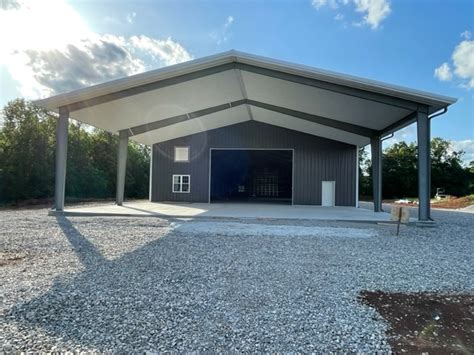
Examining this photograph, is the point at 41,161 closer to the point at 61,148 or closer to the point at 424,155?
the point at 61,148

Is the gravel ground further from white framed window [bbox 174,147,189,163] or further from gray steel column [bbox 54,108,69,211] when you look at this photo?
white framed window [bbox 174,147,189,163]

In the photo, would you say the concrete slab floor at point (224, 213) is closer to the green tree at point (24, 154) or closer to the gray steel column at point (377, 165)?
the gray steel column at point (377, 165)

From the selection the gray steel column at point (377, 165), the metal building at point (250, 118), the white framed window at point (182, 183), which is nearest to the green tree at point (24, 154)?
the metal building at point (250, 118)

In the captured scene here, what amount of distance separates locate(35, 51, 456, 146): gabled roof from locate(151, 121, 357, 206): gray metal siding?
87 cm

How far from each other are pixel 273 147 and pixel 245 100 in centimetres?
411

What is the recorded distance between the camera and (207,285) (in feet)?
12.0

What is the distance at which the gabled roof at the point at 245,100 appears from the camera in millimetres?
8781

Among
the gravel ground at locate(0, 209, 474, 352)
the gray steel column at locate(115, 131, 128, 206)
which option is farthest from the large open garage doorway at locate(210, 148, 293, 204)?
the gravel ground at locate(0, 209, 474, 352)

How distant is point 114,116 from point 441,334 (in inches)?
464

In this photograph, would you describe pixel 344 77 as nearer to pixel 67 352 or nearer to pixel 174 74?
pixel 174 74

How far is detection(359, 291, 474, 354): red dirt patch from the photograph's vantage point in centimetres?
234

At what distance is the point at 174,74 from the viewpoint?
9.12m

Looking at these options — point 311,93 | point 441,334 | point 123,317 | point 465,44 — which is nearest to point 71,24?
point 311,93

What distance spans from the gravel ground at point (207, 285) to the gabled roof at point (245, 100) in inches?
166
